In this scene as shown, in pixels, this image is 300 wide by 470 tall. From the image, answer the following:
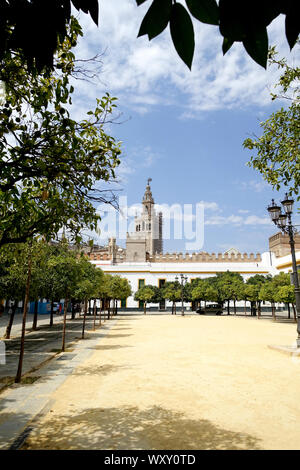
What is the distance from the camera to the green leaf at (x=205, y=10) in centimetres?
106

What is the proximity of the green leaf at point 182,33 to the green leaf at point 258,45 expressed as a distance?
0.18 m

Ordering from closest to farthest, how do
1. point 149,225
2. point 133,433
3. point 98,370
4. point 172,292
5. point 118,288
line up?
point 133,433, point 98,370, point 118,288, point 172,292, point 149,225

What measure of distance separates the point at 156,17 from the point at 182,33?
0.10 meters

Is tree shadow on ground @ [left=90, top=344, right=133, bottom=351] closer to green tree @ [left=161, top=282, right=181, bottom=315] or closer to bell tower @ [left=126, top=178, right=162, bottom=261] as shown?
green tree @ [left=161, top=282, right=181, bottom=315]

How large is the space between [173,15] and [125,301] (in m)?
50.6

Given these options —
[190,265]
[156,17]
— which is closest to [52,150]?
[156,17]

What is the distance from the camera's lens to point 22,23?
53.1 inches

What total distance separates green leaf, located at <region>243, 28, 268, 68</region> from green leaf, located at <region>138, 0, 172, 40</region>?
0.28 metres

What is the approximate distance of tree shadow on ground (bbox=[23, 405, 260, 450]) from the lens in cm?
384

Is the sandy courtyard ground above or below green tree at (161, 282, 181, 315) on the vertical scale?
below

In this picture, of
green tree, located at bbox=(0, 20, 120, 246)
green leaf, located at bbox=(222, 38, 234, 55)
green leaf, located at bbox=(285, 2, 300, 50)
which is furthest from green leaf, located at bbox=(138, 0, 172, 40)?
green tree, located at bbox=(0, 20, 120, 246)

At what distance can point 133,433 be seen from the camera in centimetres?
421

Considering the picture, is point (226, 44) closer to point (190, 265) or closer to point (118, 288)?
point (118, 288)
